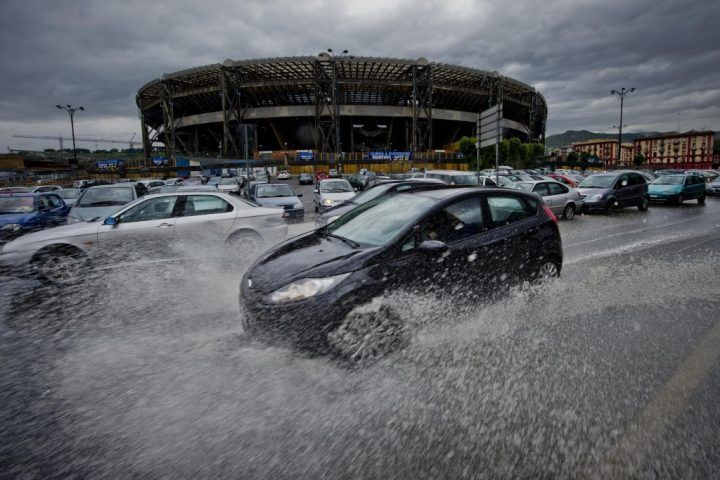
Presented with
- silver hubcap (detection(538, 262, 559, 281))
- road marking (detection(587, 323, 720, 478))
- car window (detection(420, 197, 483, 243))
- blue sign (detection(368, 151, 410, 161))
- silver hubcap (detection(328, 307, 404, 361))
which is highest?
blue sign (detection(368, 151, 410, 161))

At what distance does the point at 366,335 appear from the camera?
10.3ft

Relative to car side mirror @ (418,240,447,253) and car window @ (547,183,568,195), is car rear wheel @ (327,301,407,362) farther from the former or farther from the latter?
car window @ (547,183,568,195)

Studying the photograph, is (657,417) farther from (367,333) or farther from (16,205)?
(16,205)

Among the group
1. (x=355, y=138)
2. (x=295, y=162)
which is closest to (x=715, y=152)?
(x=355, y=138)

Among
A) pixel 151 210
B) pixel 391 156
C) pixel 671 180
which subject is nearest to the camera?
pixel 151 210

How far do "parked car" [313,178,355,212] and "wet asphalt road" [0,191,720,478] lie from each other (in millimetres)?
8203

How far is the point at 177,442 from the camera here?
228cm

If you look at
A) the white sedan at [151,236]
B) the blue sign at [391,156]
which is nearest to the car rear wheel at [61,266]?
the white sedan at [151,236]

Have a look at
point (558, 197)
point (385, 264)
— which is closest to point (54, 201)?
point (385, 264)

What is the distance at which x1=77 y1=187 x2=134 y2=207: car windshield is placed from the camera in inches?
373

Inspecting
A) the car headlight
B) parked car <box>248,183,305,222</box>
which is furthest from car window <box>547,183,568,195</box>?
the car headlight

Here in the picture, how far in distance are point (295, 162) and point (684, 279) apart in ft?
157

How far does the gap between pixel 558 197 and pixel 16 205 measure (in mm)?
14596

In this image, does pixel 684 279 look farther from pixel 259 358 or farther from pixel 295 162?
pixel 295 162
